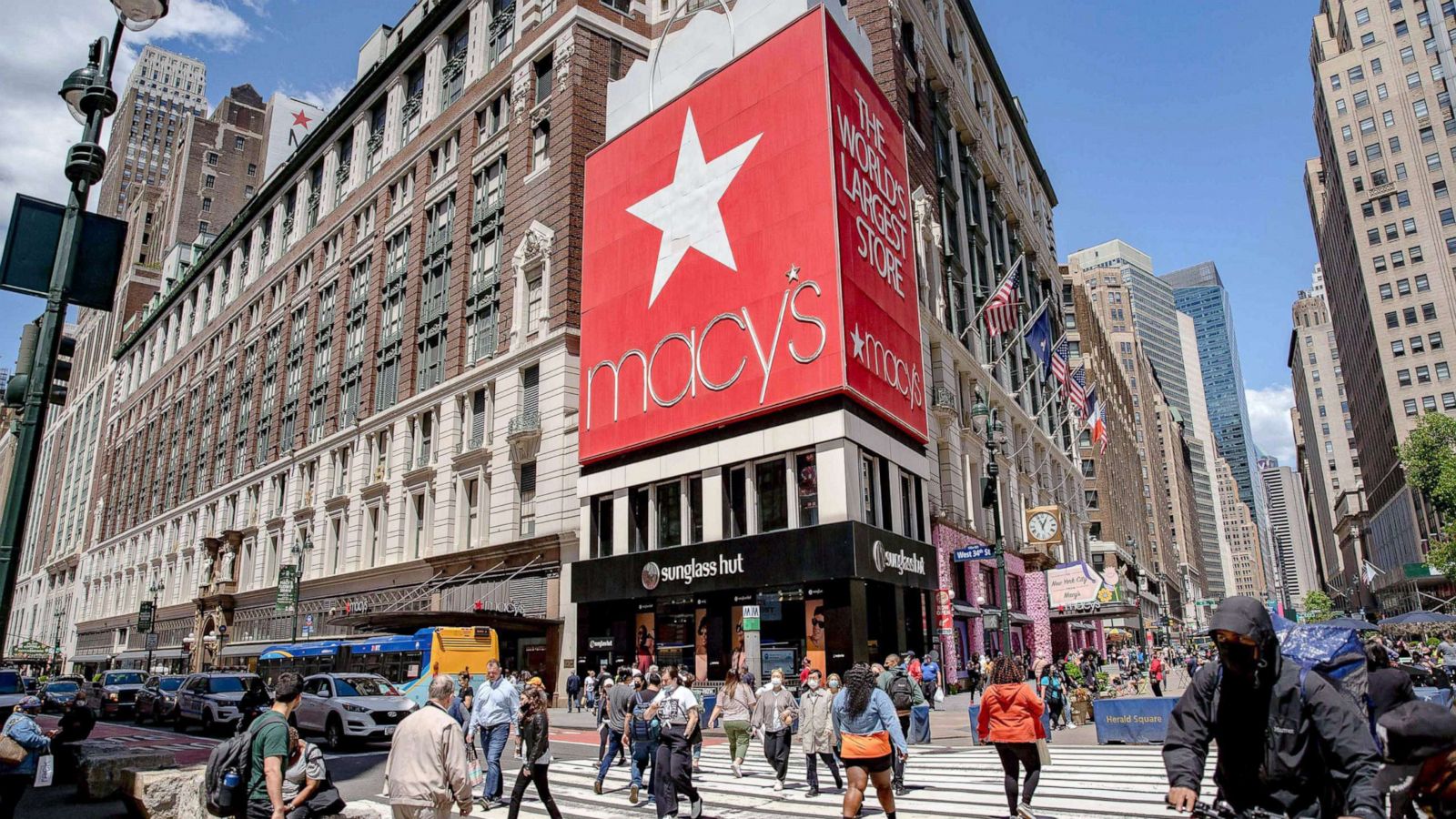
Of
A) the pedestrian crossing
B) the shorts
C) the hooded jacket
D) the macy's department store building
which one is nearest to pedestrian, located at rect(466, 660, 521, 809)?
the pedestrian crossing

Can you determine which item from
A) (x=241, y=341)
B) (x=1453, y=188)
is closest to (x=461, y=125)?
(x=241, y=341)

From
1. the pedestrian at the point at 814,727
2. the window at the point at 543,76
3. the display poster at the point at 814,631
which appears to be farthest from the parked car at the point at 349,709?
the window at the point at 543,76

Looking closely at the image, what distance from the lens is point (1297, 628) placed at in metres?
8.42

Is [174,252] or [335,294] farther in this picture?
[174,252]

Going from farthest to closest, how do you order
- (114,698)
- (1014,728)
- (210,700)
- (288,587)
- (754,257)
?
1. (288,587)
2. (114,698)
3. (754,257)
4. (210,700)
5. (1014,728)

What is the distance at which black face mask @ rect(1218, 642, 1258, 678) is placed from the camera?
14.7 ft

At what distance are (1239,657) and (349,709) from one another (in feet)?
69.4

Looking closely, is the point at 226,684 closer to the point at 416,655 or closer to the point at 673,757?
the point at 416,655

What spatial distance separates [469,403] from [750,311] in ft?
59.8

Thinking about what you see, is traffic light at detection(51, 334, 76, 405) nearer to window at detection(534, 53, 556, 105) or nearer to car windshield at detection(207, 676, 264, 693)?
car windshield at detection(207, 676, 264, 693)

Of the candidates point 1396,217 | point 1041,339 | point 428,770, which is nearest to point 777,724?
point 428,770

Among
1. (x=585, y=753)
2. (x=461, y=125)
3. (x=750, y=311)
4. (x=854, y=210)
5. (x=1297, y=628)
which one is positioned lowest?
(x=585, y=753)

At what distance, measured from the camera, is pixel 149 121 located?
521 ft

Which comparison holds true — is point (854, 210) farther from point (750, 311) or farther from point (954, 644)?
point (954, 644)
